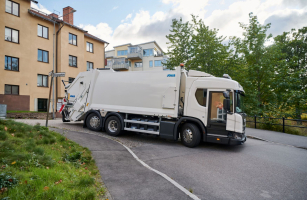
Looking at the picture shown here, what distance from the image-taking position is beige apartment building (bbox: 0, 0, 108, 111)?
1834cm

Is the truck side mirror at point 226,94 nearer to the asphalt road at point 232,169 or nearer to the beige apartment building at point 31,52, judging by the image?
the asphalt road at point 232,169

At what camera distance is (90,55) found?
2745 centimetres

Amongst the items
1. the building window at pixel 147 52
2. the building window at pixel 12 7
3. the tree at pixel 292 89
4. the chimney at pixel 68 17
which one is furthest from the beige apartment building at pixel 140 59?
the tree at pixel 292 89

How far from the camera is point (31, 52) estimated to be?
20312mm

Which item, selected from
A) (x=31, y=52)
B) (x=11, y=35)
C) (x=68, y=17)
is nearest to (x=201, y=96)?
(x=31, y=52)

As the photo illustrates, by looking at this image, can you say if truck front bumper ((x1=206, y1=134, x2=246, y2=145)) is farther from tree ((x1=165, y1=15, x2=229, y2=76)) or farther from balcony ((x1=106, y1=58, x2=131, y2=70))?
balcony ((x1=106, y1=58, x2=131, y2=70))

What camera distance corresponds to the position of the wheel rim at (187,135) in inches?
291

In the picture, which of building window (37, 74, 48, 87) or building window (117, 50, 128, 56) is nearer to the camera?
building window (37, 74, 48, 87)

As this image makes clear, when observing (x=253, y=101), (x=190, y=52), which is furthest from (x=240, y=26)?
(x=253, y=101)

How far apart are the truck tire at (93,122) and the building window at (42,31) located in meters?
17.1

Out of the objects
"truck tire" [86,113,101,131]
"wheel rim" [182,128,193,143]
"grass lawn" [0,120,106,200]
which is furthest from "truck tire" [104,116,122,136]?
"grass lawn" [0,120,106,200]

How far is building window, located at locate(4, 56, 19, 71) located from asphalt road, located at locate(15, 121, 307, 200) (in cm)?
1745

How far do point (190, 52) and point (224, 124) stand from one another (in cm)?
1351

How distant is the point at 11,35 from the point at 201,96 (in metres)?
20.8
